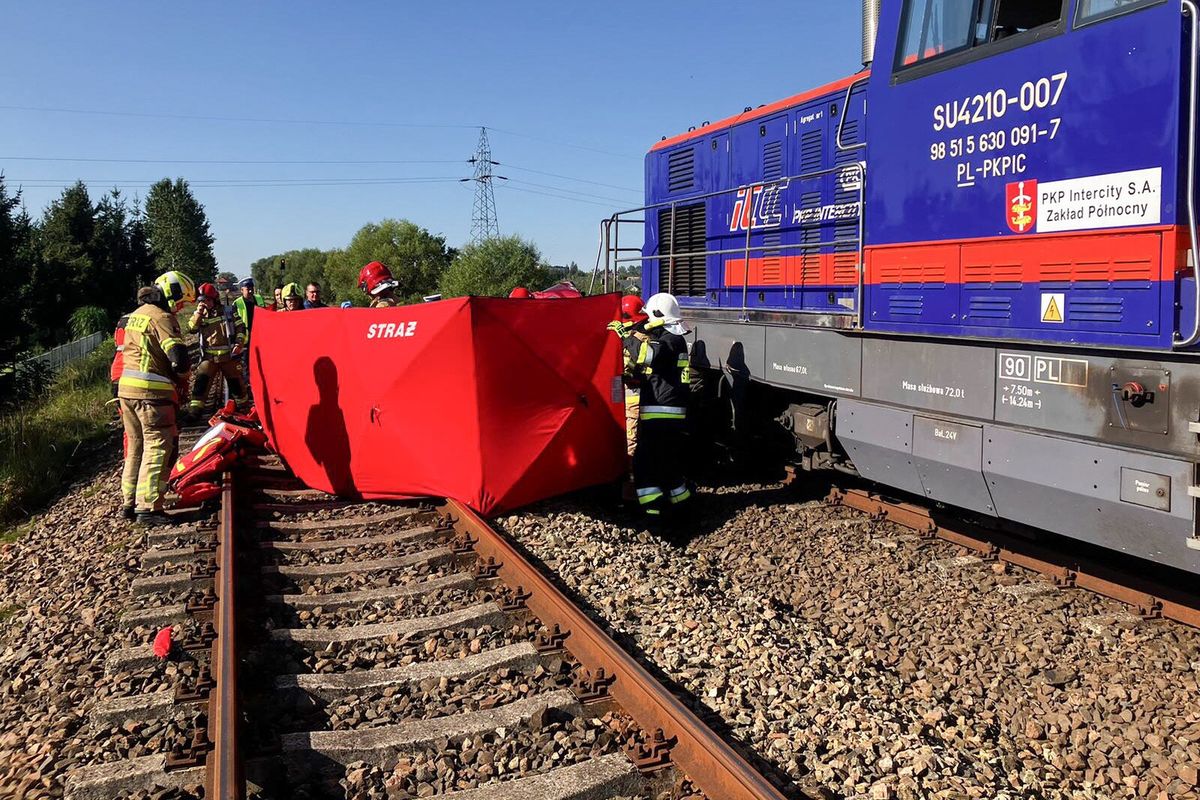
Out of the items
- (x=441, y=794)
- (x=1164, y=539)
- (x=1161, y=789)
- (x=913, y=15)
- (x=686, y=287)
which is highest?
(x=913, y=15)

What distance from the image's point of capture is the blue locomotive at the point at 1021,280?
13.5 feet

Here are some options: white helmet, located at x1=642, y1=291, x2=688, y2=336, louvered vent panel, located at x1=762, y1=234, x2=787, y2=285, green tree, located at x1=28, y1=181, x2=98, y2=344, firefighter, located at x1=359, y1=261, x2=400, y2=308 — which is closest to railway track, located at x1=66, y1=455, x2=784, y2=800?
white helmet, located at x1=642, y1=291, x2=688, y2=336

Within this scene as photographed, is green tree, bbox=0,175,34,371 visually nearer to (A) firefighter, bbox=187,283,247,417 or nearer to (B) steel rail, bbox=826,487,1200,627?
(A) firefighter, bbox=187,283,247,417

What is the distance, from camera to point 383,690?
154 inches

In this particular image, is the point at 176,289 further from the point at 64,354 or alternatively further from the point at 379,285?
the point at 64,354

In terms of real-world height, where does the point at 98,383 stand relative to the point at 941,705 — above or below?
above

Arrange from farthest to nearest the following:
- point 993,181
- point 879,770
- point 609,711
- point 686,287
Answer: point 686,287
point 993,181
point 609,711
point 879,770

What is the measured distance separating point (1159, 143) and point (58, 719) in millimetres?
5777

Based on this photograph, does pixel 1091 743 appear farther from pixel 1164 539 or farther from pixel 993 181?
pixel 993 181

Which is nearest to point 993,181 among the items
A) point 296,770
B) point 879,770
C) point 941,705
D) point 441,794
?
point 941,705

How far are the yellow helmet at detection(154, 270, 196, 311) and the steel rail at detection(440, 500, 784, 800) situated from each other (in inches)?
182

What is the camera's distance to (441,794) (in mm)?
3123

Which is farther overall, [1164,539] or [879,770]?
[1164,539]

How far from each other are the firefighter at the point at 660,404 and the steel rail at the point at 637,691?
5.81 feet
